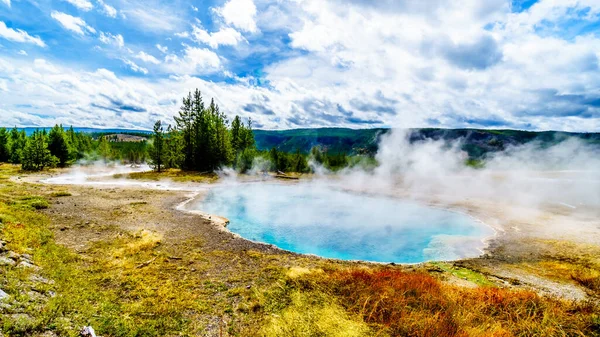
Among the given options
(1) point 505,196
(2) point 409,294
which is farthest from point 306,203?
(1) point 505,196

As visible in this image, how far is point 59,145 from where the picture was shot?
63875 mm

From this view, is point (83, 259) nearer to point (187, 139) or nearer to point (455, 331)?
point (455, 331)

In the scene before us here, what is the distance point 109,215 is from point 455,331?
22.2 m

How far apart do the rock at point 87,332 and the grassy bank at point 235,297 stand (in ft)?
0.93

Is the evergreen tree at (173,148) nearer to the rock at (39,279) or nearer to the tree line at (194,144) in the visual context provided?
the tree line at (194,144)

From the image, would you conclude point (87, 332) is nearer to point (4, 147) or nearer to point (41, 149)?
point (41, 149)

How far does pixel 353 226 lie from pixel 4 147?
89.5m

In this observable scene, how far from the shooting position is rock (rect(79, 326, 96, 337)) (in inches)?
263

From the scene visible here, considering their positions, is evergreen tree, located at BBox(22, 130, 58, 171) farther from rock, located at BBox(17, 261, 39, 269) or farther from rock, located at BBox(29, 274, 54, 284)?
rock, located at BBox(29, 274, 54, 284)

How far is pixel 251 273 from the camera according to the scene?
12.2 metres

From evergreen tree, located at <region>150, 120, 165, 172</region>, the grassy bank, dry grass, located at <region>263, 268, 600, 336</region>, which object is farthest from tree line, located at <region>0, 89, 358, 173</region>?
dry grass, located at <region>263, 268, 600, 336</region>

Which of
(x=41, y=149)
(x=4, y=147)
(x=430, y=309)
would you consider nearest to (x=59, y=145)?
(x=41, y=149)

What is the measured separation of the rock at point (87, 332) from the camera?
263 inches

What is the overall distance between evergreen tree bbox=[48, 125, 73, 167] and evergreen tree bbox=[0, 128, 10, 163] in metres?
15.9
